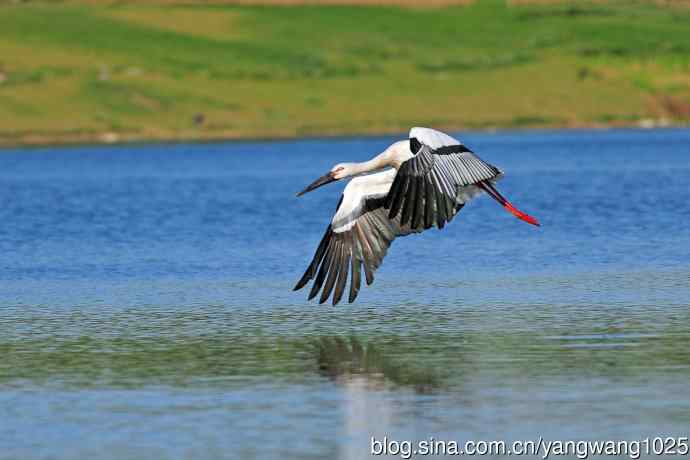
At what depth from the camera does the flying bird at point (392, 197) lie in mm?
14938

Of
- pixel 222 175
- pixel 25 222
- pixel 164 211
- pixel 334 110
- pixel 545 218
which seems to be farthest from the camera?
pixel 334 110

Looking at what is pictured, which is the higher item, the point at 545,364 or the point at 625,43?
the point at 625,43

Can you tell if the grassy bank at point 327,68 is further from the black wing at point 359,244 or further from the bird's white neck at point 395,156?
the bird's white neck at point 395,156

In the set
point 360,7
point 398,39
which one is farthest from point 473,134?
point 360,7

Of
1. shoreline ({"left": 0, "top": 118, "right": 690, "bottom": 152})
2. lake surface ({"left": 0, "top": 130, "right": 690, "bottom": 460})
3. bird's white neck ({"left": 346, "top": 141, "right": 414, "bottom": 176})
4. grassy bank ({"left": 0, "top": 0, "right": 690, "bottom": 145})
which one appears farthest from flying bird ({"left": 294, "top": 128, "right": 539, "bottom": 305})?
shoreline ({"left": 0, "top": 118, "right": 690, "bottom": 152})

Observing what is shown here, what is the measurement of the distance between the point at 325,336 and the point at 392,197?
1974 millimetres

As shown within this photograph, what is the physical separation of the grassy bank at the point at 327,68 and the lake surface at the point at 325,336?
1859 inches

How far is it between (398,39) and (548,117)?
16845mm

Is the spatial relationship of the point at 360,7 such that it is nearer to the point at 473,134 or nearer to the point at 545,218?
the point at 473,134

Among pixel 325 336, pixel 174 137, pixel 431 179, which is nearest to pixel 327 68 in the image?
pixel 174 137

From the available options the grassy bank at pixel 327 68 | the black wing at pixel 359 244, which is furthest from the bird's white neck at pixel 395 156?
the grassy bank at pixel 327 68

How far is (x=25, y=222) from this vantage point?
112ft

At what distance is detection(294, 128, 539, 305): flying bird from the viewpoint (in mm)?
14938

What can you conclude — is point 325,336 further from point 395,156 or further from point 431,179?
point 431,179
